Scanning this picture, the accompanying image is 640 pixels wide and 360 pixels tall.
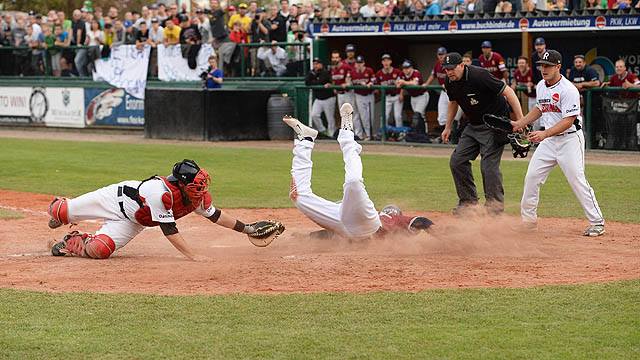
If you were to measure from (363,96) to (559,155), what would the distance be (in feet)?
42.3

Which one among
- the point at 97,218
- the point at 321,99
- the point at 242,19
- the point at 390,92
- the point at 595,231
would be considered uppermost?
the point at 242,19

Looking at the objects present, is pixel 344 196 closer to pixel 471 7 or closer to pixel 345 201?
pixel 345 201

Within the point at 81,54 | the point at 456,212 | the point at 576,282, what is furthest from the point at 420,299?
the point at 81,54

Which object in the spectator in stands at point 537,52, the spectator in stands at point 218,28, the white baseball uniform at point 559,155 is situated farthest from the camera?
the spectator in stands at point 218,28

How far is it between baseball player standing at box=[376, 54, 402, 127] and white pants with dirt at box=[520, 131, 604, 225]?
12.1 meters

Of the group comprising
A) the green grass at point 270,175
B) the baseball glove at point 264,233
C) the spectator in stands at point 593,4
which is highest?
the spectator in stands at point 593,4

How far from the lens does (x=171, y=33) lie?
27.0 m

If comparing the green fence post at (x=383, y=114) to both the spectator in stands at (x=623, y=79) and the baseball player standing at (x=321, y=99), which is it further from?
the spectator in stands at (x=623, y=79)

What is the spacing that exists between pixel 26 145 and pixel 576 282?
59.1 feet

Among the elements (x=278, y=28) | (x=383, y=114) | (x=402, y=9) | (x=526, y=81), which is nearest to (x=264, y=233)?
(x=526, y=81)

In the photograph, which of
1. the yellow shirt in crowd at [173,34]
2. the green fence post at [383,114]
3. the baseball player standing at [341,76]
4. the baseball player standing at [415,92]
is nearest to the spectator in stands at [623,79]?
the baseball player standing at [415,92]

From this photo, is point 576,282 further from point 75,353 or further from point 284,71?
point 284,71

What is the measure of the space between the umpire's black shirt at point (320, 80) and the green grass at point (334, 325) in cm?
1647

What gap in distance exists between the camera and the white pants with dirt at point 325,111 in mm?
24192
